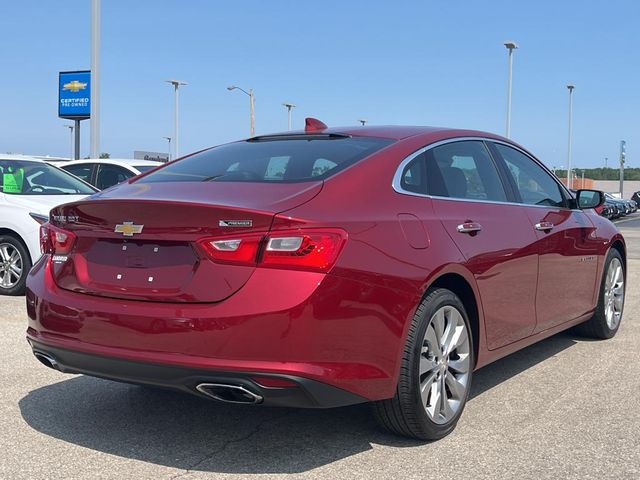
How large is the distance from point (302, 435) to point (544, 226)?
217cm

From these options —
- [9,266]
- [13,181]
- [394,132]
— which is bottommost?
[9,266]

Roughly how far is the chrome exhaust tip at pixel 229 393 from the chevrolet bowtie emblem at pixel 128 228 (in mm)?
737

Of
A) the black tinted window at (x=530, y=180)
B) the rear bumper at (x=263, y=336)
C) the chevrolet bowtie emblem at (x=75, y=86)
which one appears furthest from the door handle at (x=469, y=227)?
the chevrolet bowtie emblem at (x=75, y=86)

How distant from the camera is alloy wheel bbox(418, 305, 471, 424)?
365 cm

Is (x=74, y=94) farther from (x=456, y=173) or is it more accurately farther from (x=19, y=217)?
(x=456, y=173)

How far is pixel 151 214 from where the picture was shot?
326cm

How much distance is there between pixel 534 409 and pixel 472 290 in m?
0.88

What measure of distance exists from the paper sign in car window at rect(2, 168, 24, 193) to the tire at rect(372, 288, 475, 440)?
6018 mm

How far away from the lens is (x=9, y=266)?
7.97 metres

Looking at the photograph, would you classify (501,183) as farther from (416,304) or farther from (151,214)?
(151,214)

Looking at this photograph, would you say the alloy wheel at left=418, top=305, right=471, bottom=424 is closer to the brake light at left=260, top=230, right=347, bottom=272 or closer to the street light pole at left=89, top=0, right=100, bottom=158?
the brake light at left=260, top=230, right=347, bottom=272

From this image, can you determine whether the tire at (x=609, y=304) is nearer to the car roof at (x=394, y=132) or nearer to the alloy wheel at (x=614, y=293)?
the alloy wheel at (x=614, y=293)

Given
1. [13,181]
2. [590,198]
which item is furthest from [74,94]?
[590,198]

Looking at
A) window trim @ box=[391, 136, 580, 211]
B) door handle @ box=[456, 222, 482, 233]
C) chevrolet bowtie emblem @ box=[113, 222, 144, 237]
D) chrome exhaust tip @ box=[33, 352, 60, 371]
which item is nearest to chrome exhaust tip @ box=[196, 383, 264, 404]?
chevrolet bowtie emblem @ box=[113, 222, 144, 237]
